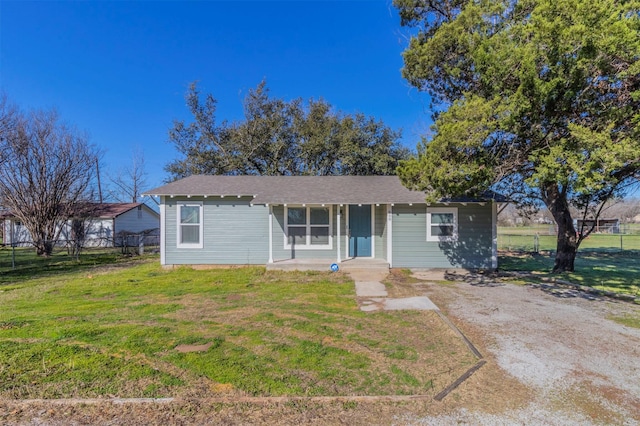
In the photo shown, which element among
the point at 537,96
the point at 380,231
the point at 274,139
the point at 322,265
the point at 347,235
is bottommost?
the point at 322,265

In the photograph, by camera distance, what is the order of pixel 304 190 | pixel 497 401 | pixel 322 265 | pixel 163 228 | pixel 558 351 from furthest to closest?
pixel 304 190
pixel 163 228
pixel 322 265
pixel 558 351
pixel 497 401

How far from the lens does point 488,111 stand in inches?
227

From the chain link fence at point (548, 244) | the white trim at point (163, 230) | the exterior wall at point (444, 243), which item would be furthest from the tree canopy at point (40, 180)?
the chain link fence at point (548, 244)

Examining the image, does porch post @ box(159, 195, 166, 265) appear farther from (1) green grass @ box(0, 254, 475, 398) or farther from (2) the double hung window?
(2) the double hung window

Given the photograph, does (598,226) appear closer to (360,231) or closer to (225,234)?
(360,231)

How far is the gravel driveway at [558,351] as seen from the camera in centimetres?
271

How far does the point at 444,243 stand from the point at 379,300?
4707 mm

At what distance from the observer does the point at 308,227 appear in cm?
1089

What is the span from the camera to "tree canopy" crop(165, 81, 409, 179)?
20984 mm

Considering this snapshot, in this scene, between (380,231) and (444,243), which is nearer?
(444,243)

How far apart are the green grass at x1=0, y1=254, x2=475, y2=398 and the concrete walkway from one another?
35 centimetres

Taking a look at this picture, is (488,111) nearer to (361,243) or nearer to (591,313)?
(591,313)

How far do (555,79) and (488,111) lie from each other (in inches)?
43.6

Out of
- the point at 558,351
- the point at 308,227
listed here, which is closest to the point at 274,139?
the point at 308,227
